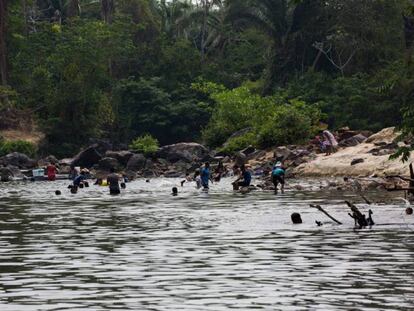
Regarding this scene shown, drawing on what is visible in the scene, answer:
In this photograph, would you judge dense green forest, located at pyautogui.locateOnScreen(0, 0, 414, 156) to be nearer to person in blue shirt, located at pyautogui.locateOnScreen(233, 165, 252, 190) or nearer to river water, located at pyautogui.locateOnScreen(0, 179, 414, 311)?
person in blue shirt, located at pyautogui.locateOnScreen(233, 165, 252, 190)

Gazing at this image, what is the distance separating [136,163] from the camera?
6359cm

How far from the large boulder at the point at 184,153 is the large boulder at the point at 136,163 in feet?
8.80

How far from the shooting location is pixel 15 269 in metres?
16.1

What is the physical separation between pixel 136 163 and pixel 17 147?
35.1 ft

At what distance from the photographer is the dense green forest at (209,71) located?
64.9 meters

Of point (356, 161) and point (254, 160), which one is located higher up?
point (254, 160)

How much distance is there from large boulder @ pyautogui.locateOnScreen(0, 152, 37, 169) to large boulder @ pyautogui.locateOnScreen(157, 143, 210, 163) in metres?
9.27

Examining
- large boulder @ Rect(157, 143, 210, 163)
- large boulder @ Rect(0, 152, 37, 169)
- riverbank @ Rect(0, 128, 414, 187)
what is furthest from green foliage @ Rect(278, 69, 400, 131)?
large boulder @ Rect(0, 152, 37, 169)

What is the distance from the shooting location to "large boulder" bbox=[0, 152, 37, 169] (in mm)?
64250

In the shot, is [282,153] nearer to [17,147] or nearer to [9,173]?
[9,173]

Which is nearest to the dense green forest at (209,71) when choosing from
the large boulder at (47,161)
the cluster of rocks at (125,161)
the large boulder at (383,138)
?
the cluster of rocks at (125,161)

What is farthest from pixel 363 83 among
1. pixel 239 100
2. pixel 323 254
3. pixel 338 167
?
pixel 323 254

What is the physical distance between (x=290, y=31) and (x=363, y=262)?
5936 centimetres

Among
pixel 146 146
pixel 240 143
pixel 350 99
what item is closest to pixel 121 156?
pixel 146 146
